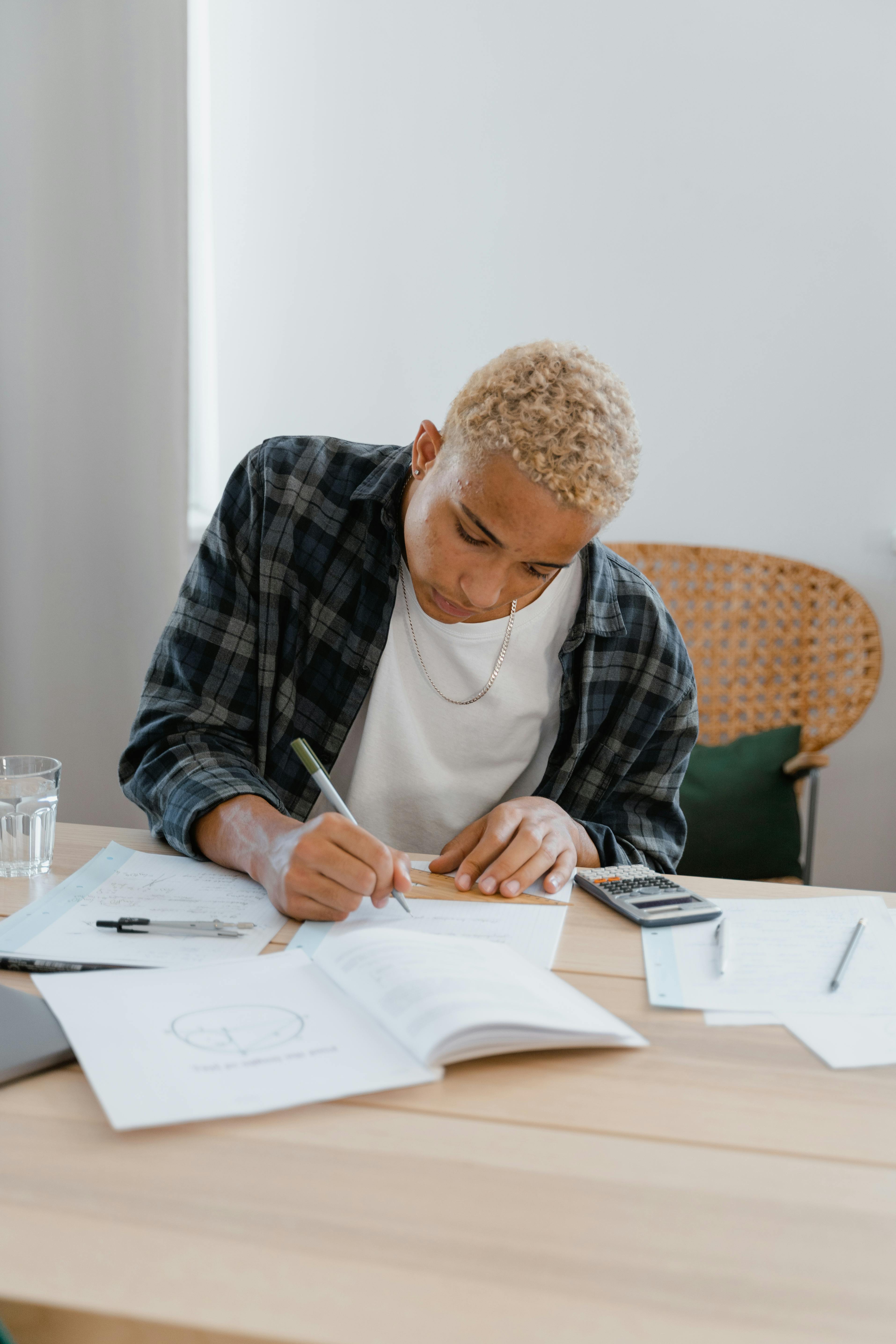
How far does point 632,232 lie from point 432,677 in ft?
3.84

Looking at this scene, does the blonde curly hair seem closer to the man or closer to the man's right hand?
the man

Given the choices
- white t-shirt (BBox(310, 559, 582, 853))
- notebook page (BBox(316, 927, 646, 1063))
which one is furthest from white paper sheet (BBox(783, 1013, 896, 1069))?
white t-shirt (BBox(310, 559, 582, 853))

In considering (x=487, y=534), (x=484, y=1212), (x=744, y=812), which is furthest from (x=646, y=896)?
(x=744, y=812)

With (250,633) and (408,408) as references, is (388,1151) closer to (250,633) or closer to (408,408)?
(250,633)

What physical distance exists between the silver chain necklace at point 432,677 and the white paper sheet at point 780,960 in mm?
439

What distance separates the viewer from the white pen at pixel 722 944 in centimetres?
84

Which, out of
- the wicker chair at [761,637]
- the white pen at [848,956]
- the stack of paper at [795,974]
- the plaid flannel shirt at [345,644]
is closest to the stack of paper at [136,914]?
the plaid flannel shirt at [345,644]

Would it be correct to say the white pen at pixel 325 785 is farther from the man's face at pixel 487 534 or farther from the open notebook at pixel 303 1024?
the man's face at pixel 487 534

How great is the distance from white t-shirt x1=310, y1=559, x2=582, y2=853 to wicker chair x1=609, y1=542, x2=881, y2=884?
707 mm

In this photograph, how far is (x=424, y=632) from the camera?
4.38 feet

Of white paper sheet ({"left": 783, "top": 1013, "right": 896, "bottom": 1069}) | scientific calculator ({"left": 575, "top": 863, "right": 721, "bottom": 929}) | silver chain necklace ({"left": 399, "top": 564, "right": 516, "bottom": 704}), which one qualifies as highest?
silver chain necklace ({"left": 399, "top": 564, "right": 516, "bottom": 704})

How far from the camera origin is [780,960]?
86cm

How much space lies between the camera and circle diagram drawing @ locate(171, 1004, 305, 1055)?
67cm

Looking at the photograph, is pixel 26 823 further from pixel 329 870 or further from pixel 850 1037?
pixel 850 1037
